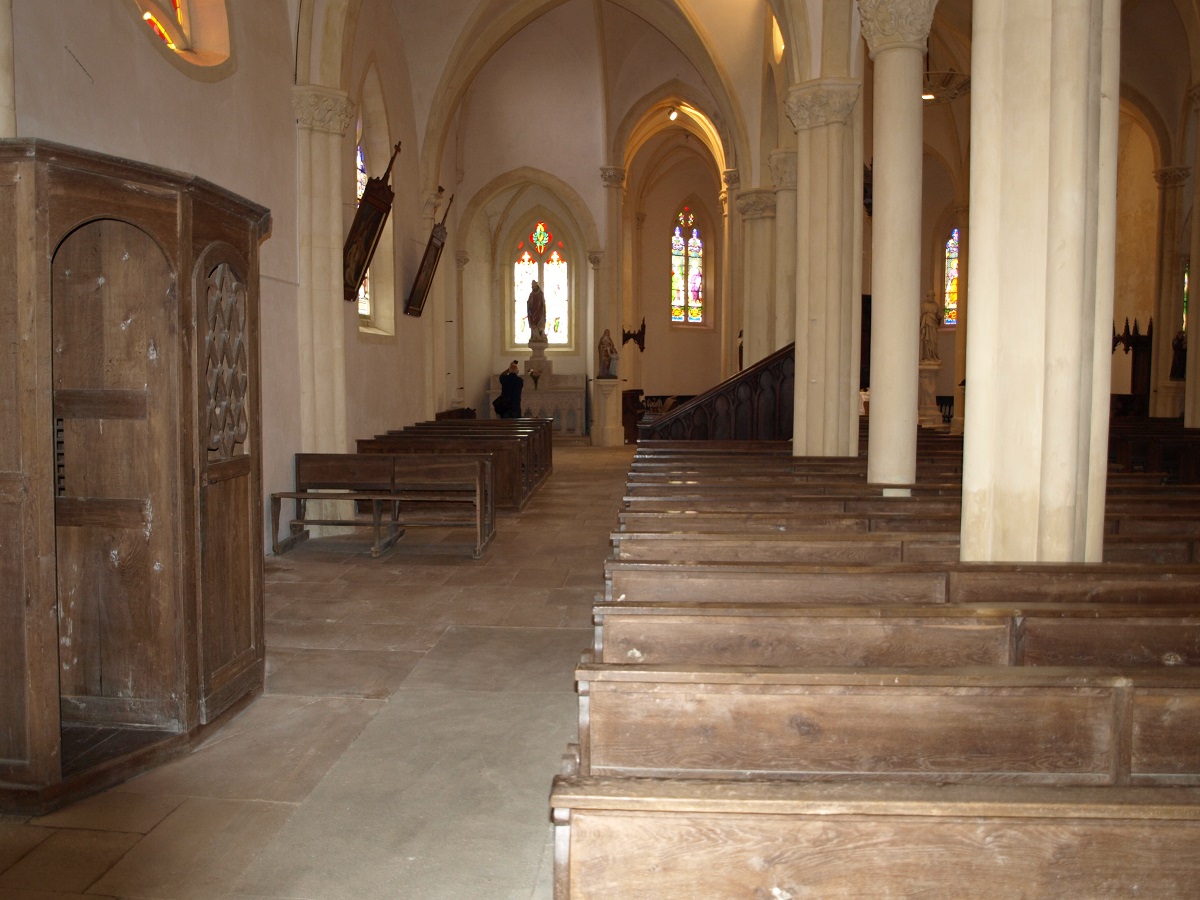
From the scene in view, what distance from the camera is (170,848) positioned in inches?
121

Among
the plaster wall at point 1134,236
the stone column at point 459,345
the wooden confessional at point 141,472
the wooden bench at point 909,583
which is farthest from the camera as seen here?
the stone column at point 459,345

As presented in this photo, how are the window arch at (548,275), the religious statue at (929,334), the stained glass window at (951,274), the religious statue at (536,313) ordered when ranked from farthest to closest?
the stained glass window at (951,274) → the window arch at (548,275) → the religious statue at (536,313) → the religious statue at (929,334)

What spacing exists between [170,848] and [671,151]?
28717mm

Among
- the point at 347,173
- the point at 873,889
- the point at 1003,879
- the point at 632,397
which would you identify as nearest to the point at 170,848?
the point at 873,889

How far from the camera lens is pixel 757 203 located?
18.0 meters

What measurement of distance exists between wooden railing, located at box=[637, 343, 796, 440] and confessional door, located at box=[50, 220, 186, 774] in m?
10.7

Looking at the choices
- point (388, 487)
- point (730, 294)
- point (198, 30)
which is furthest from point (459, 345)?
point (198, 30)

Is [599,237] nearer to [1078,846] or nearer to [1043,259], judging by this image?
[1043,259]

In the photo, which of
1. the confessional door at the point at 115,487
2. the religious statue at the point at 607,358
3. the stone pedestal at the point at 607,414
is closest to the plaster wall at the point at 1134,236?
the religious statue at the point at 607,358

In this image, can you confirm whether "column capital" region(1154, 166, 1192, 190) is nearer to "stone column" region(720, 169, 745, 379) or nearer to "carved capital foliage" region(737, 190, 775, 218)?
"carved capital foliage" region(737, 190, 775, 218)

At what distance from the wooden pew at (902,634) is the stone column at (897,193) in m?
4.17

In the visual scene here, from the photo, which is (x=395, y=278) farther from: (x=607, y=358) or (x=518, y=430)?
(x=607, y=358)

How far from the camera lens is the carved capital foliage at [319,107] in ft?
31.4

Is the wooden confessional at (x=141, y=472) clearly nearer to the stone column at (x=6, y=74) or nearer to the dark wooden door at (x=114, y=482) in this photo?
the dark wooden door at (x=114, y=482)
